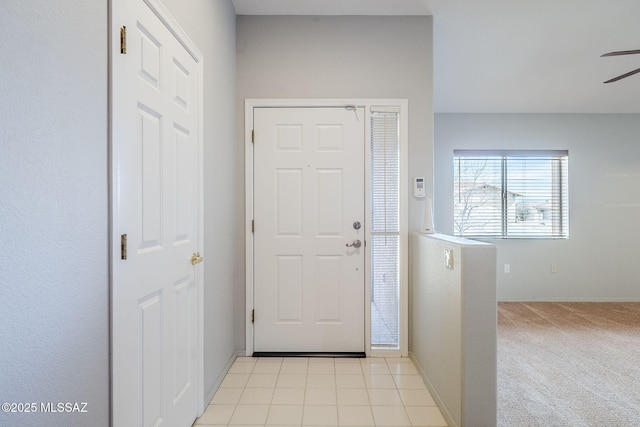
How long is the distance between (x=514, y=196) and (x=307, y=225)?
3717mm

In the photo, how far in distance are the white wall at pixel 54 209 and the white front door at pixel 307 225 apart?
1754 millimetres

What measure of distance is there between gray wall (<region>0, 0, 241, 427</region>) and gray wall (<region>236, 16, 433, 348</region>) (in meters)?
1.77

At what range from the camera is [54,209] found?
3.02 feet

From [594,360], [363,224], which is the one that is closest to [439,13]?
[363,224]

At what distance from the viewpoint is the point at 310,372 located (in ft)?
8.43

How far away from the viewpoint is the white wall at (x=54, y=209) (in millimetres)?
791

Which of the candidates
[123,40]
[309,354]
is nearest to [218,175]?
[123,40]

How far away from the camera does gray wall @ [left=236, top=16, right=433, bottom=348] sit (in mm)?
2865

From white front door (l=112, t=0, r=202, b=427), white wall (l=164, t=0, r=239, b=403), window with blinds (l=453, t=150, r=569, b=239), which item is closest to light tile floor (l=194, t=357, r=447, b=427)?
white wall (l=164, t=0, r=239, b=403)

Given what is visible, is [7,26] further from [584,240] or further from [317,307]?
[584,240]

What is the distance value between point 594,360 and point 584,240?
8.87 ft

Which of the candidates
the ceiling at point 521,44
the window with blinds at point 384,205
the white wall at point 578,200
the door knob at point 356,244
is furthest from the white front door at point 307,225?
the white wall at point 578,200

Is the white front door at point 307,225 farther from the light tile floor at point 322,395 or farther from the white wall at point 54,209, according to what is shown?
the white wall at point 54,209

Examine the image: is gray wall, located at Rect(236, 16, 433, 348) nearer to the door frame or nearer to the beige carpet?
the door frame
